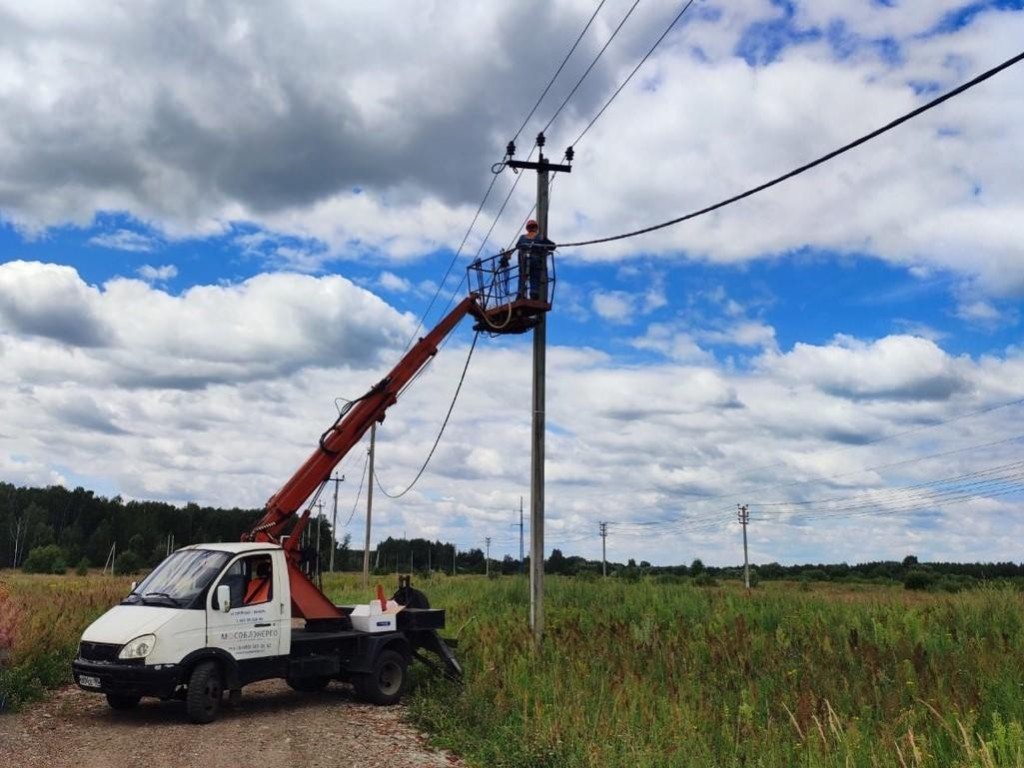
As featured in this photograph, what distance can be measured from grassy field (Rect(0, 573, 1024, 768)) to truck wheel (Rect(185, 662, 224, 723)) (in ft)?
8.80

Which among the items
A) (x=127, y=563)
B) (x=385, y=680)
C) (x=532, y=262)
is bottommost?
(x=385, y=680)

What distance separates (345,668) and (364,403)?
437 cm

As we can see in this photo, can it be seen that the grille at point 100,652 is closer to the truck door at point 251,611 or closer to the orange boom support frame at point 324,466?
the truck door at point 251,611

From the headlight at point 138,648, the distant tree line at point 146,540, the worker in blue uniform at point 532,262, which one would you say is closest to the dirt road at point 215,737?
the headlight at point 138,648

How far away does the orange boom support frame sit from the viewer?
13.5 m

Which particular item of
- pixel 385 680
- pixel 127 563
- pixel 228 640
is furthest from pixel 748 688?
pixel 127 563

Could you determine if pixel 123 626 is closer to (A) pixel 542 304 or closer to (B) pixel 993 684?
(A) pixel 542 304

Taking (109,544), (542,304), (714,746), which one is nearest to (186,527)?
(109,544)

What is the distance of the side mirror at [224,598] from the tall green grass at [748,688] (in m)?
3.01

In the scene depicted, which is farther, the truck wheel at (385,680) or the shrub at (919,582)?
the shrub at (919,582)

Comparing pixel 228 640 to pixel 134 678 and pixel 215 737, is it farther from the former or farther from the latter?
pixel 215 737

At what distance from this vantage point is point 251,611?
12.2 meters

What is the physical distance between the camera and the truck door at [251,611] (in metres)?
11.8

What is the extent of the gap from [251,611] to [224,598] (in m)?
0.57
